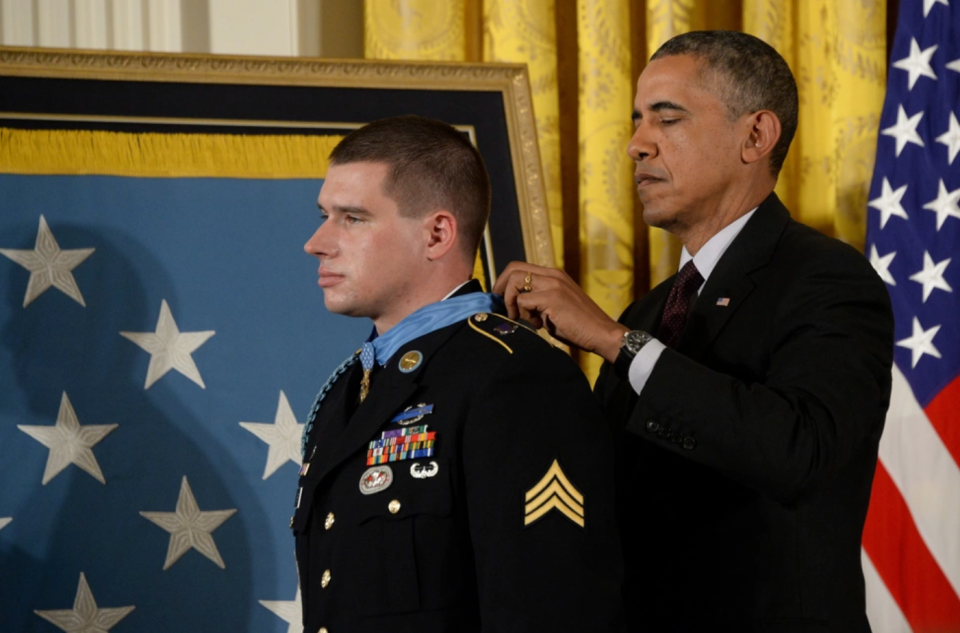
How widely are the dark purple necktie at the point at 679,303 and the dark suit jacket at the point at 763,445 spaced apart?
58 mm

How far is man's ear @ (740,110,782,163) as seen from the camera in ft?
5.72

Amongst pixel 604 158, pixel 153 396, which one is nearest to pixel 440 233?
pixel 153 396

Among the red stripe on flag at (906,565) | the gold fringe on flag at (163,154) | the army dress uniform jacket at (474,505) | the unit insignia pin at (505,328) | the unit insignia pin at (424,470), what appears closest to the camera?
the army dress uniform jacket at (474,505)

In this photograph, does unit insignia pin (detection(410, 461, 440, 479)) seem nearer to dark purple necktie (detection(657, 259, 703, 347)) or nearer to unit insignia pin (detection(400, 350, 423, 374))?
unit insignia pin (detection(400, 350, 423, 374))

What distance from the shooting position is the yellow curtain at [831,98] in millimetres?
2834

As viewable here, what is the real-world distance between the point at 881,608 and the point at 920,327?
68 centimetres

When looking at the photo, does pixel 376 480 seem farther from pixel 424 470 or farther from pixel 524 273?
pixel 524 273

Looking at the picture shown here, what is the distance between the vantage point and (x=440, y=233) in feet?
5.35

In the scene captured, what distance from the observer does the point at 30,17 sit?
2842 mm

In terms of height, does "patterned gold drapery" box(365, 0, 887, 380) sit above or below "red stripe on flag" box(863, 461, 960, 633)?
above

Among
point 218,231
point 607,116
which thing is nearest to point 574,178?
point 607,116

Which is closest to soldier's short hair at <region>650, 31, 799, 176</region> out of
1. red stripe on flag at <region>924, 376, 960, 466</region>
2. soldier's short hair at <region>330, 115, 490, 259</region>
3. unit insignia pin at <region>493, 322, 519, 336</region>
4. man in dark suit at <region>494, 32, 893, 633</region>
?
man in dark suit at <region>494, 32, 893, 633</region>

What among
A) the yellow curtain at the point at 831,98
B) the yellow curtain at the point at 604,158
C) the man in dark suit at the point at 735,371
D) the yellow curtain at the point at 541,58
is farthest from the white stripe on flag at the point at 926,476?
the man in dark suit at the point at 735,371

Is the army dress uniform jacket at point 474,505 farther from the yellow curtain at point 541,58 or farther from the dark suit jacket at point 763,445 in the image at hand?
the yellow curtain at point 541,58
